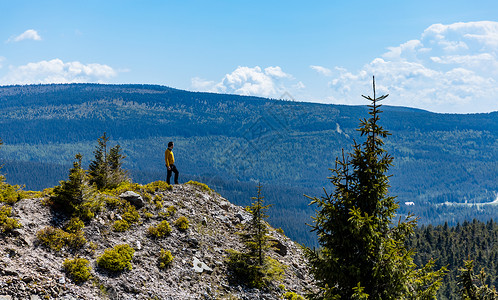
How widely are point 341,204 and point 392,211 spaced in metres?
1.82

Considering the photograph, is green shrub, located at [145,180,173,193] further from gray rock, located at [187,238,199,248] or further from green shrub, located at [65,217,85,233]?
green shrub, located at [65,217,85,233]

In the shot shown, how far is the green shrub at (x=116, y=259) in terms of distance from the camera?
18703 mm

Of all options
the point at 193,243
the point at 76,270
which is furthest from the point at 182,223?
the point at 76,270

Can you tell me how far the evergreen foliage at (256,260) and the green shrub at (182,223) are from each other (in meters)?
3.49

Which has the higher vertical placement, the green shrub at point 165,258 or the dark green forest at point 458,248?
the green shrub at point 165,258

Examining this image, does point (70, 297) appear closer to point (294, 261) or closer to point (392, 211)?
point (392, 211)

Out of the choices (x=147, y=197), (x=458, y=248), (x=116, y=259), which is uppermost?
(x=147, y=197)

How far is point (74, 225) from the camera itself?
1964cm

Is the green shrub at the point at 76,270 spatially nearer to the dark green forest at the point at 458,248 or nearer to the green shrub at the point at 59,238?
the green shrub at the point at 59,238

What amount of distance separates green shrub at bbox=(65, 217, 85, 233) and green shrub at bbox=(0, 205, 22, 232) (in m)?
2.34

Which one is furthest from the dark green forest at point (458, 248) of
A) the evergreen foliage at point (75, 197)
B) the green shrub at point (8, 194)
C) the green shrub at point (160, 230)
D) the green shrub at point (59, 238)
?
the green shrub at point (8, 194)

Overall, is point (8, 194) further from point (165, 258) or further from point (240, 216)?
point (240, 216)

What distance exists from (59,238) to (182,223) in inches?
322

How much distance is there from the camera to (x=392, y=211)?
1313cm
